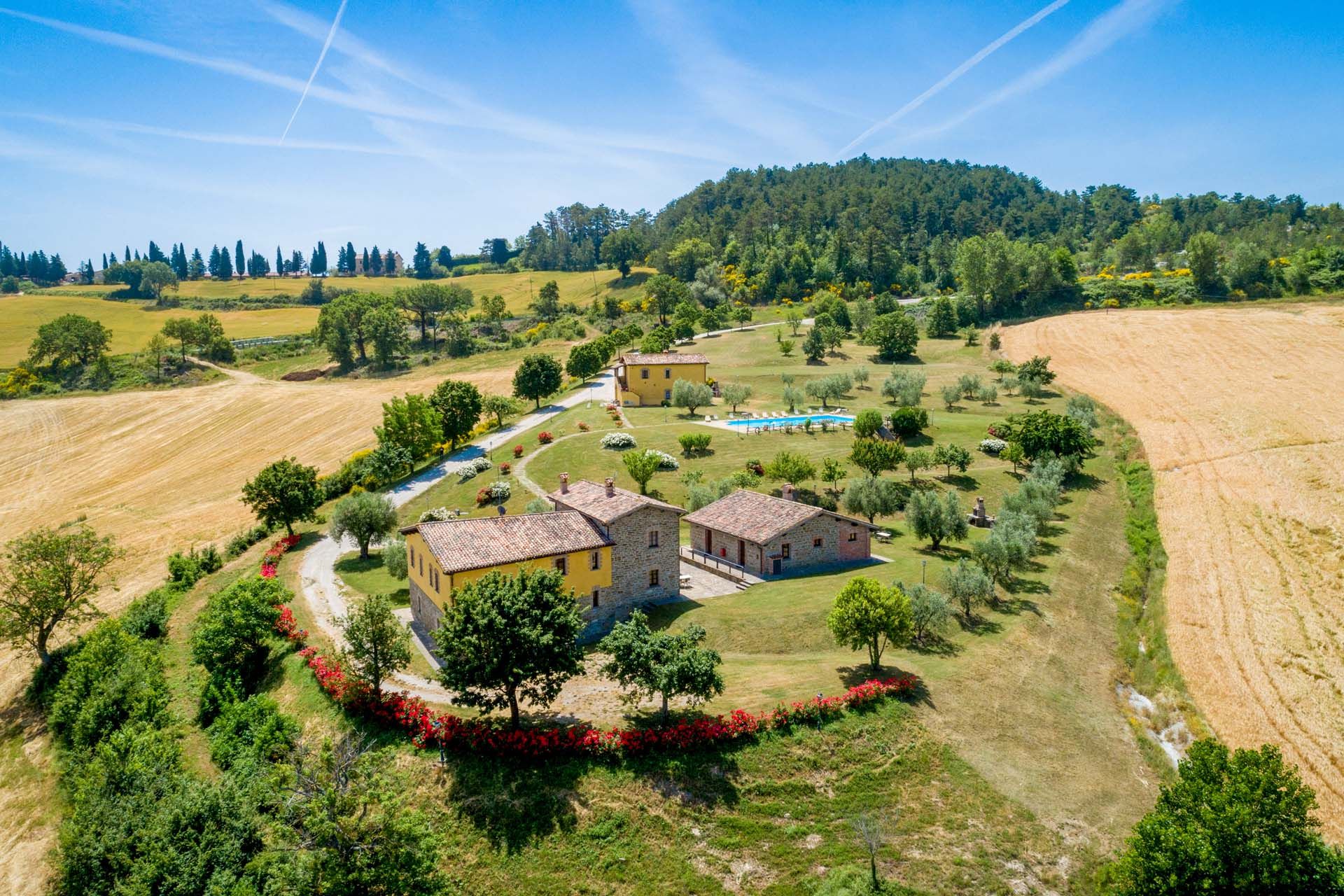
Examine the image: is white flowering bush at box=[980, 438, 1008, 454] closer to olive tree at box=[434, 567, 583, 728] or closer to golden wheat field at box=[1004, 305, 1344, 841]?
golden wheat field at box=[1004, 305, 1344, 841]

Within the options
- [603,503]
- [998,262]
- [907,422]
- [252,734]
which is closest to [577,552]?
[603,503]

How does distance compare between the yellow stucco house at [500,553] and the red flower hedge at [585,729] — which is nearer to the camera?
the red flower hedge at [585,729]

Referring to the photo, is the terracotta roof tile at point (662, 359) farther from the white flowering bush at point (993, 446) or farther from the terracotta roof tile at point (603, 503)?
the terracotta roof tile at point (603, 503)

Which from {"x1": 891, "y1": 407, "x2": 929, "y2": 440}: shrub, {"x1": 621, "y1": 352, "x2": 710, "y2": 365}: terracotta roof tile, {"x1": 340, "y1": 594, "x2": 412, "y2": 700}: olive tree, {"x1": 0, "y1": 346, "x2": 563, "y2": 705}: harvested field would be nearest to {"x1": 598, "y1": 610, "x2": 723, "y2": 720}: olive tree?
{"x1": 340, "y1": 594, "x2": 412, "y2": 700}: olive tree

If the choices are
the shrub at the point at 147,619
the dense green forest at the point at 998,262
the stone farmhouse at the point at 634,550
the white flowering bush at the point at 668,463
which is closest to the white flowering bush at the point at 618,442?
the white flowering bush at the point at 668,463

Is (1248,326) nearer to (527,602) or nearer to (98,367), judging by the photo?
(527,602)
